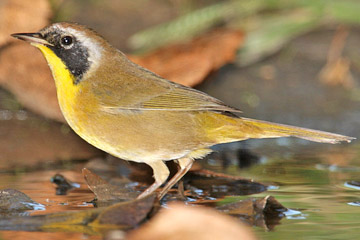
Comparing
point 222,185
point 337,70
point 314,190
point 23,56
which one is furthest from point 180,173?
point 337,70

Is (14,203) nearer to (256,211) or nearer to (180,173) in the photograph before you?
(180,173)

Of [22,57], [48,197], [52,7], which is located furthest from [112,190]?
[52,7]

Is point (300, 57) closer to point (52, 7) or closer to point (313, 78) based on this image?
point (313, 78)

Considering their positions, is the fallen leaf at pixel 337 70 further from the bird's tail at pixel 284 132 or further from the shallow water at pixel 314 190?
the bird's tail at pixel 284 132

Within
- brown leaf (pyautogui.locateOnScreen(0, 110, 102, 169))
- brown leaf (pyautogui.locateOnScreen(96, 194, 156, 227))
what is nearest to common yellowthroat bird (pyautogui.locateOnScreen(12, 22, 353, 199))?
brown leaf (pyautogui.locateOnScreen(96, 194, 156, 227))

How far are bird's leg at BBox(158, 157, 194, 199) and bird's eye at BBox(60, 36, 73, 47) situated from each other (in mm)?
Answer: 1079

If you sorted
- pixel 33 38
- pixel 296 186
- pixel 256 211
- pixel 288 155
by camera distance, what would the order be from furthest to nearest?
1. pixel 288 155
2. pixel 296 186
3. pixel 33 38
4. pixel 256 211

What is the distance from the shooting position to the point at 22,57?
726 centimetres

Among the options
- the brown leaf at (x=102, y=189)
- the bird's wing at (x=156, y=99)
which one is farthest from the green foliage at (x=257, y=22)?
the brown leaf at (x=102, y=189)

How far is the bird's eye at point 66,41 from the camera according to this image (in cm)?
498

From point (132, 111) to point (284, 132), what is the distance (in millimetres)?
982

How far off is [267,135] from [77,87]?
4.14 feet

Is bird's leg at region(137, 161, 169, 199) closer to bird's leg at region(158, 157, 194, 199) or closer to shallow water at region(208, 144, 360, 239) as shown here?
bird's leg at region(158, 157, 194, 199)

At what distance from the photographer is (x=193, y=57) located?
6.75 metres
